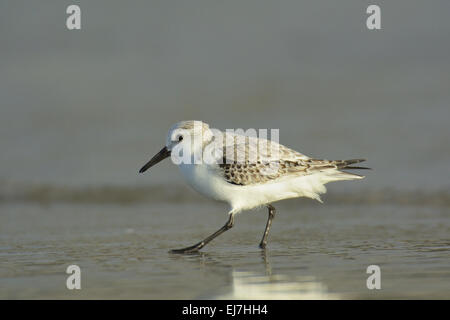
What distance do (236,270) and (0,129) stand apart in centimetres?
1014

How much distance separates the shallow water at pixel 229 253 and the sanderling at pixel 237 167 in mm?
543

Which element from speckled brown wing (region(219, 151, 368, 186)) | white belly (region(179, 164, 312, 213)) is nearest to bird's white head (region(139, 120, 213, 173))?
white belly (region(179, 164, 312, 213))

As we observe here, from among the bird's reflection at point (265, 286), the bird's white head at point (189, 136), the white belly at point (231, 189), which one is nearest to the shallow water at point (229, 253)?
the bird's reflection at point (265, 286)

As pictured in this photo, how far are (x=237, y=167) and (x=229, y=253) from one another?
831 millimetres

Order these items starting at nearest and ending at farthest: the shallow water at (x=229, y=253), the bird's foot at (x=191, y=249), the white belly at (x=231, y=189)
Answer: the shallow water at (x=229, y=253) → the white belly at (x=231, y=189) → the bird's foot at (x=191, y=249)

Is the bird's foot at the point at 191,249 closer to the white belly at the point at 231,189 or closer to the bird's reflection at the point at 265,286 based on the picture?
the white belly at the point at 231,189

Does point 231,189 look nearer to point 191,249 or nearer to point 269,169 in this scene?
point 269,169

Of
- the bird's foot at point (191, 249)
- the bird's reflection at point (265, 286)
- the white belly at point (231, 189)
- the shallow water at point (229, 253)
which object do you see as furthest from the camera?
the bird's foot at point (191, 249)

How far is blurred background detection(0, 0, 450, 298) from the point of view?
6129mm

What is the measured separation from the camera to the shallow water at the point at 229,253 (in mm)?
5168

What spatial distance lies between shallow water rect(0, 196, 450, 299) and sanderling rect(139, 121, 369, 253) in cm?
54

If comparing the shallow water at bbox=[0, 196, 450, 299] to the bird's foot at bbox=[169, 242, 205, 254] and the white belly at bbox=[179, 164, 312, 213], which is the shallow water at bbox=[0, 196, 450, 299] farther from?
the white belly at bbox=[179, 164, 312, 213]

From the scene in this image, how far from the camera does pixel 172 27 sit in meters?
17.7

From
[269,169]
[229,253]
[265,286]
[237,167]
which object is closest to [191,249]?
[229,253]
